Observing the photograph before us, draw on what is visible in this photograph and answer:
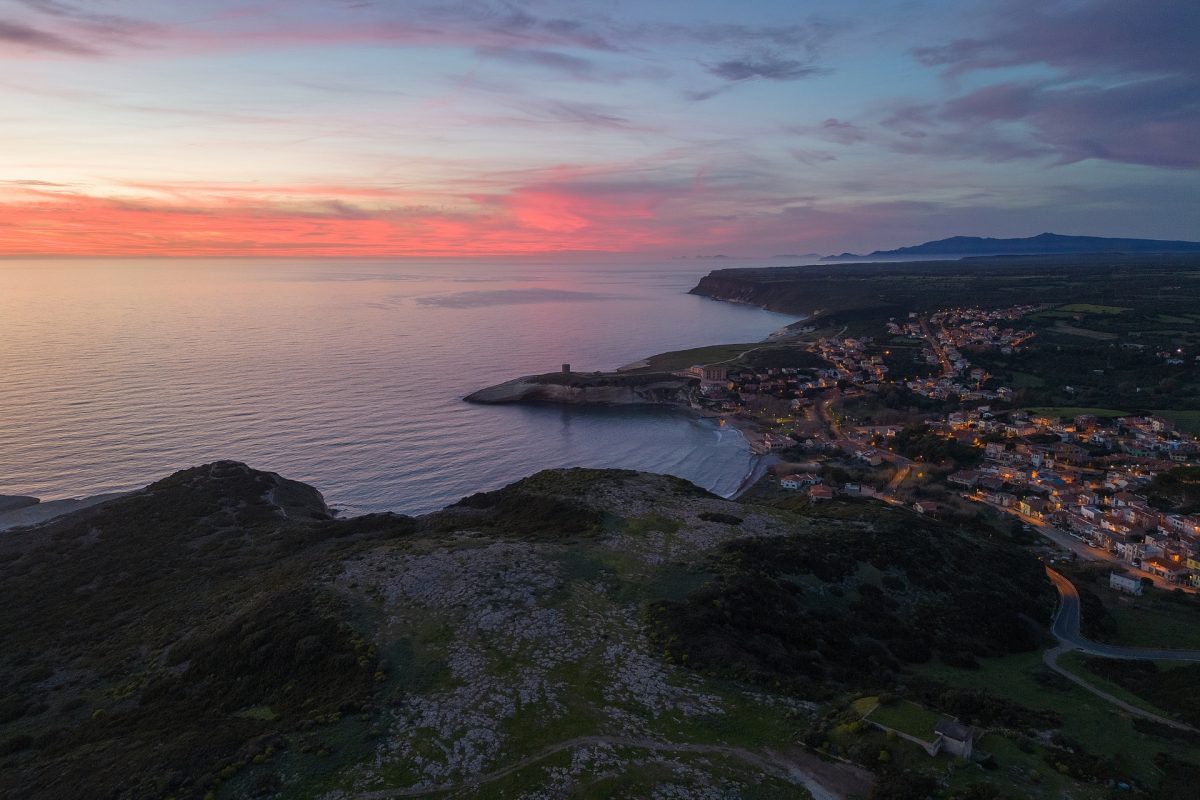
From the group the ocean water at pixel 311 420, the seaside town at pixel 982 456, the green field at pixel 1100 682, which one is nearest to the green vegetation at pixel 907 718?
the green field at pixel 1100 682

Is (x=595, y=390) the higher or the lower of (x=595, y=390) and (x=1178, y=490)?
the higher

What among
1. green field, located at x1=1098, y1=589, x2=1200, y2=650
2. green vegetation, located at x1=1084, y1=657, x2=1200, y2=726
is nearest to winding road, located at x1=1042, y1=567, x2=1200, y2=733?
green field, located at x1=1098, y1=589, x2=1200, y2=650

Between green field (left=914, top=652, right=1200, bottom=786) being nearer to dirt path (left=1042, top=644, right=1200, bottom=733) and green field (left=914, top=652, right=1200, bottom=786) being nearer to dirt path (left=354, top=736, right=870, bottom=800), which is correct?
dirt path (left=1042, top=644, right=1200, bottom=733)

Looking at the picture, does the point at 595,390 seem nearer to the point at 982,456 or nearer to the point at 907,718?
the point at 982,456

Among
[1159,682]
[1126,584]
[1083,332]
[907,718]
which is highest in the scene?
[1083,332]

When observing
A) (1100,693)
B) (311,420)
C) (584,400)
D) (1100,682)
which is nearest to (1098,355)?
(584,400)

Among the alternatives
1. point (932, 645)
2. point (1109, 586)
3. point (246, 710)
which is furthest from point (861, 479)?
point (246, 710)

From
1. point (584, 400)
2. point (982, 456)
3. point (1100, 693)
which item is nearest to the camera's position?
point (1100, 693)
